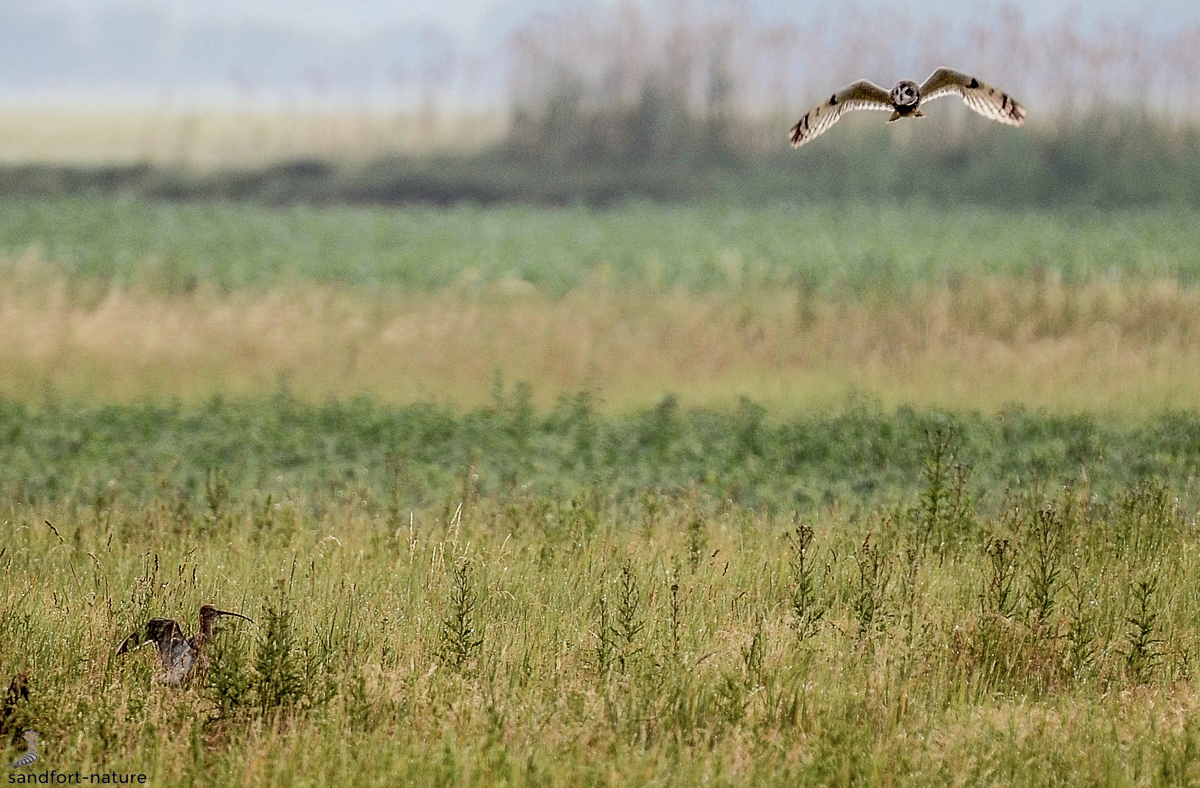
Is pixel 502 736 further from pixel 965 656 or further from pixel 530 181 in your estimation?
pixel 530 181

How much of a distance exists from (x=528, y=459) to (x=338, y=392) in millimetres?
3759

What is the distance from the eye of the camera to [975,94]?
577 cm

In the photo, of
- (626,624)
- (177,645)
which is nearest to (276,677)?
(177,645)

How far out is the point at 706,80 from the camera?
173 feet

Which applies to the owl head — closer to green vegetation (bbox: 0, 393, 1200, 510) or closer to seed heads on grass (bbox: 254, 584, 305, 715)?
seed heads on grass (bbox: 254, 584, 305, 715)

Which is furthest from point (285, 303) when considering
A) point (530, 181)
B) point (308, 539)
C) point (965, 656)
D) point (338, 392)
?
point (530, 181)

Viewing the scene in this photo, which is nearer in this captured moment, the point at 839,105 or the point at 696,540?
the point at 839,105

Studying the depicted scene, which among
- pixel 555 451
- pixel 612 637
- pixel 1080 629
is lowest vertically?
pixel 612 637

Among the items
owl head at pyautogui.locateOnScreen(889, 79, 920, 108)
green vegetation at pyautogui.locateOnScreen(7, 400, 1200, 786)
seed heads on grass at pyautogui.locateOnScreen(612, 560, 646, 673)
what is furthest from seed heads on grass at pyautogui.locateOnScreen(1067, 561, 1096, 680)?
owl head at pyautogui.locateOnScreen(889, 79, 920, 108)

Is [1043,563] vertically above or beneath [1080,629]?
above

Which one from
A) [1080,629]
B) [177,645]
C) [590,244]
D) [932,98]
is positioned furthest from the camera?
[590,244]

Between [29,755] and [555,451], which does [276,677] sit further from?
[555,451]

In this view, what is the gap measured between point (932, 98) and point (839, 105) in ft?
1.27

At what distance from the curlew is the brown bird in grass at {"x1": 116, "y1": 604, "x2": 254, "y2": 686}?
2.26 feet
